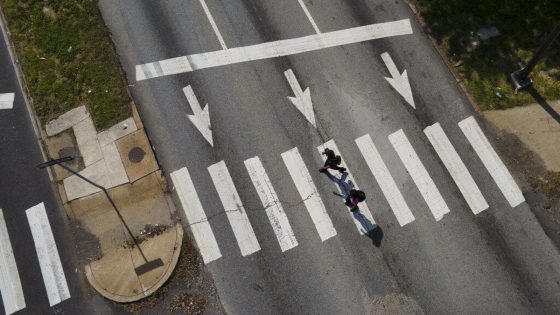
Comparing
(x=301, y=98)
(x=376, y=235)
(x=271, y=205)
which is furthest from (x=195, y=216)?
(x=376, y=235)

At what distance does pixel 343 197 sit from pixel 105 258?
802cm

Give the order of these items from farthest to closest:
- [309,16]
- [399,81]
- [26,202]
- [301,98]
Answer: [309,16] < [399,81] < [301,98] < [26,202]

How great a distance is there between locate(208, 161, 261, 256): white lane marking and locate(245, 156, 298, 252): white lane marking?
72 cm

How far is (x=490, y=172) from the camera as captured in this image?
15133mm

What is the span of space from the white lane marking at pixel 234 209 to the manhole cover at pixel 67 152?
16.0ft

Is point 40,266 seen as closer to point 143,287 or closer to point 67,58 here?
point 143,287

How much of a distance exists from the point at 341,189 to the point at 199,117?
18.3ft

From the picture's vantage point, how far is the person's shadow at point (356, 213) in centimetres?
1445

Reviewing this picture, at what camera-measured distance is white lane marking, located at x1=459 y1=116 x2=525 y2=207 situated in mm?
14883

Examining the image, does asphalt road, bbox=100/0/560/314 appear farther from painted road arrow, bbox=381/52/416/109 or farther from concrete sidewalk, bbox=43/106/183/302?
concrete sidewalk, bbox=43/106/183/302

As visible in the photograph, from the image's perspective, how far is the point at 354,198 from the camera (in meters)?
14.1

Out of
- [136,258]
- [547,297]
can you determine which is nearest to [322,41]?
[136,258]

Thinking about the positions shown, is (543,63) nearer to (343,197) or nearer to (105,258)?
(343,197)

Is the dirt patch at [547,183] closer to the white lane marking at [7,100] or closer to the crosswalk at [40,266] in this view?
the crosswalk at [40,266]
